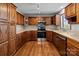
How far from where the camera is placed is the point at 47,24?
10266mm

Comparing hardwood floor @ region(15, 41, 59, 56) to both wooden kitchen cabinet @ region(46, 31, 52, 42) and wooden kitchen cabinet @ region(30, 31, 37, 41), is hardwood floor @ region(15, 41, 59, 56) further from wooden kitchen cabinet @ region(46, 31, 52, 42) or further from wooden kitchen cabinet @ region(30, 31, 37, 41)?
wooden kitchen cabinet @ region(30, 31, 37, 41)

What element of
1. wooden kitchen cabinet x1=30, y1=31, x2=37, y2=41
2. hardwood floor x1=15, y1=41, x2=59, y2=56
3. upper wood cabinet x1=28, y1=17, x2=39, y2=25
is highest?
upper wood cabinet x1=28, y1=17, x2=39, y2=25

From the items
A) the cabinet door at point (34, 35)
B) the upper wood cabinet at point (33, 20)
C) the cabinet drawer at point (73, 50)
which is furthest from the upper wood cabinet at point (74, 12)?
the upper wood cabinet at point (33, 20)

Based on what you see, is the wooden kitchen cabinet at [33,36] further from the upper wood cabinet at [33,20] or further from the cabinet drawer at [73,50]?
the cabinet drawer at [73,50]

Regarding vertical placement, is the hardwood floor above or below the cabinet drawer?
below

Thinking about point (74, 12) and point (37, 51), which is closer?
point (74, 12)

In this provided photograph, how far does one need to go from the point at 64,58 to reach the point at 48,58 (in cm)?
14

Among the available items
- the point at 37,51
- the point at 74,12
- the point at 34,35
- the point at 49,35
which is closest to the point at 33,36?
the point at 34,35

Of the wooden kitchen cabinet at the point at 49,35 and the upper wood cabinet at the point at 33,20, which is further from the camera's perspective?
the upper wood cabinet at the point at 33,20

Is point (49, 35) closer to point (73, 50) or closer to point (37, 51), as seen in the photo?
point (37, 51)

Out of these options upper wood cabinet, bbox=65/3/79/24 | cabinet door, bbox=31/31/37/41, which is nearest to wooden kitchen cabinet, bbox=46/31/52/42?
cabinet door, bbox=31/31/37/41

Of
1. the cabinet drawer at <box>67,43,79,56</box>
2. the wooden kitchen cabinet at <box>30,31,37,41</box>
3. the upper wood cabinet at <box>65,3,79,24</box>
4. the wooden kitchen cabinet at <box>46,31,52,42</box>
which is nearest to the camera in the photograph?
the cabinet drawer at <box>67,43,79,56</box>

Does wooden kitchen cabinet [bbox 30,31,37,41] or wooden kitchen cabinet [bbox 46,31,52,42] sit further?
wooden kitchen cabinet [bbox 30,31,37,41]

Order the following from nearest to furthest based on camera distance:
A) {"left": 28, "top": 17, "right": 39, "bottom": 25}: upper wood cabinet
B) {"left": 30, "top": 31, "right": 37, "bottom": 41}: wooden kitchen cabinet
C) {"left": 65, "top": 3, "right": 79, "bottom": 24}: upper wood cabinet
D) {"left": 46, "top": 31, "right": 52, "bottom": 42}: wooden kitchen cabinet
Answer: {"left": 65, "top": 3, "right": 79, "bottom": 24}: upper wood cabinet, {"left": 46, "top": 31, "right": 52, "bottom": 42}: wooden kitchen cabinet, {"left": 30, "top": 31, "right": 37, "bottom": 41}: wooden kitchen cabinet, {"left": 28, "top": 17, "right": 39, "bottom": 25}: upper wood cabinet
